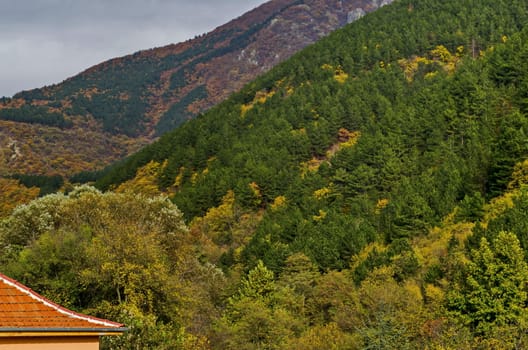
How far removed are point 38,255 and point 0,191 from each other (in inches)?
5637

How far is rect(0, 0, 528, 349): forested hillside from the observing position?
126 feet

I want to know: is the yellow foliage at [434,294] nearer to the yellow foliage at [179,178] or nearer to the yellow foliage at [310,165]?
the yellow foliage at [310,165]

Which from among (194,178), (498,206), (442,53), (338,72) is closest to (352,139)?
(194,178)

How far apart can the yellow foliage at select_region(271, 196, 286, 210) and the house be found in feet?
309

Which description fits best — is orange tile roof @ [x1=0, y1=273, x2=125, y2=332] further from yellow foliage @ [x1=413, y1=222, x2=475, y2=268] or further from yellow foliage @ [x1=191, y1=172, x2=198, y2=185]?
yellow foliage @ [x1=191, y1=172, x2=198, y2=185]

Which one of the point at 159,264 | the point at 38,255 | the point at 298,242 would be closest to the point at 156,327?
the point at 159,264

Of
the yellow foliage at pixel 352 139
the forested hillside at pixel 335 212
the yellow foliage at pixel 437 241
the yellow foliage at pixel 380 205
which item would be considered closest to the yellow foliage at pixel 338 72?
the forested hillside at pixel 335 212

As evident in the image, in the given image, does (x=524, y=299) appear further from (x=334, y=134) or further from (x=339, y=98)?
(x=339, y=98)

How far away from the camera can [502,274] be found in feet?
159

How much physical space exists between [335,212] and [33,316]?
3270 inches

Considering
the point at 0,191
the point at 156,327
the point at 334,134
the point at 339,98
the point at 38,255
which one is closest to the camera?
the point at 156,327

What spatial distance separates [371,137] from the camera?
11562 cm

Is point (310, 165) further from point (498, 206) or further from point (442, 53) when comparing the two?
point (498, 206)

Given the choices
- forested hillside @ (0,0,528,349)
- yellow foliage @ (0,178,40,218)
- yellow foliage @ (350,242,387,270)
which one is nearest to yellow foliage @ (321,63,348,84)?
forested hillside @ (0,0,528,349)
